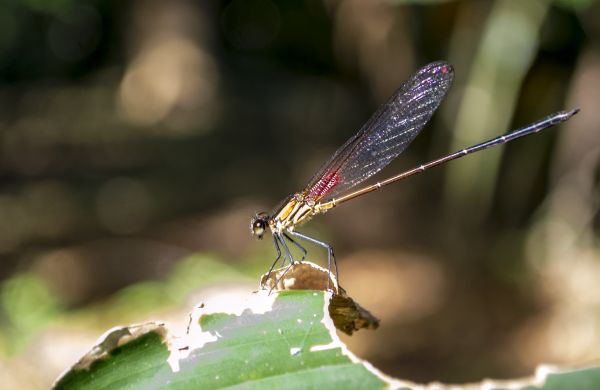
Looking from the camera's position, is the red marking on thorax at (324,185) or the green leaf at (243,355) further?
the red marking on thorax at (324,185)

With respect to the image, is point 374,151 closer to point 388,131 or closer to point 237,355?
point 388,131

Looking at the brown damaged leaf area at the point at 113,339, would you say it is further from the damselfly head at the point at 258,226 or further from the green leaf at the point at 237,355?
the damselfly head at the point at 258,226

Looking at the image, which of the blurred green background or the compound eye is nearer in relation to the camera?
the compound eye

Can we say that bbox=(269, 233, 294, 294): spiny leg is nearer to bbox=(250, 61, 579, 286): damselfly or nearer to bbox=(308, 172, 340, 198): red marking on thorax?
bbox=(250, 61, 579, 286): damselfly

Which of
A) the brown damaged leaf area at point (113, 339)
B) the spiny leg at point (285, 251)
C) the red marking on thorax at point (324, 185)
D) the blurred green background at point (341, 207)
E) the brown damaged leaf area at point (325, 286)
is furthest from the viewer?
the blurred green background at point (341, 207)

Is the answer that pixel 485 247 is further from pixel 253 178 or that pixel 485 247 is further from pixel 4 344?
pixel 4 344

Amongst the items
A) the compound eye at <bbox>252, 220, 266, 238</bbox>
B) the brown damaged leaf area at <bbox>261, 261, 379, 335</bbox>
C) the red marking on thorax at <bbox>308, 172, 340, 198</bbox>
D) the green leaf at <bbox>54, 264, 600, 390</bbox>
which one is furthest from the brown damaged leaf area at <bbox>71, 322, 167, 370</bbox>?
the red marking on thorax at <bbox>308, 172, 340, 198</bbox>

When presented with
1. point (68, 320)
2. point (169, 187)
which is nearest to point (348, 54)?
point (169, 187)

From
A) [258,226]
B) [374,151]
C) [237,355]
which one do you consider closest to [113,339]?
[237,355]

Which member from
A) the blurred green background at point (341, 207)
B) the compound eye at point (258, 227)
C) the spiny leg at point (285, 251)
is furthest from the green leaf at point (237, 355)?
the blurred green background at point (341, 207)
